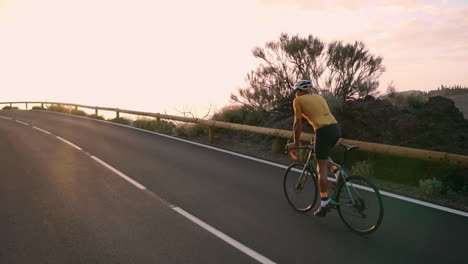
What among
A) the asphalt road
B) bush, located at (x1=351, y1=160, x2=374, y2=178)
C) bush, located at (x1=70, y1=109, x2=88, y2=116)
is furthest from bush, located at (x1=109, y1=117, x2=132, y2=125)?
bush, located at (x1=351, y1=160, x2=374, y2=178)

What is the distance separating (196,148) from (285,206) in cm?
705

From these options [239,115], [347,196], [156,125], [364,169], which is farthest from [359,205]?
[156,125]

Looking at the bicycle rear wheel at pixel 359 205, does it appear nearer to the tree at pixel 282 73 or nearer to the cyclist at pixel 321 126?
the cyclist at pixel 321 126

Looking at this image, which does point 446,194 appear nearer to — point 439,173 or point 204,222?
point 439,173

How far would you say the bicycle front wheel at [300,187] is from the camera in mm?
6918

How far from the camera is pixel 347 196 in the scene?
20.2 ft

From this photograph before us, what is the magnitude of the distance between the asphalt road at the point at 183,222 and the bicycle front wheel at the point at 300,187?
8.2 inches

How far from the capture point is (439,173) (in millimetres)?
8383

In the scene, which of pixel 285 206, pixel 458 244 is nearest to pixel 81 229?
pixel 285 206

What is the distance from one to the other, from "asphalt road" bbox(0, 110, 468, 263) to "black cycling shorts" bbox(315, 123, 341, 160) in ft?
3.79

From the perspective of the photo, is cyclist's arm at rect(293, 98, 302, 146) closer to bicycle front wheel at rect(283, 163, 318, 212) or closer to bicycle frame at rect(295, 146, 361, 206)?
bicycle frame at rect(295, 146, 361, 206)

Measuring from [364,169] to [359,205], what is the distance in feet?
12.6

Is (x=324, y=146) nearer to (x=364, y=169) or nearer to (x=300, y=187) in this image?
(x=300, y=187)

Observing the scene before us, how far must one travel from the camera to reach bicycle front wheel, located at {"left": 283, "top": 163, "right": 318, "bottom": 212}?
6918 mm
